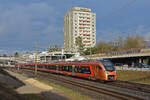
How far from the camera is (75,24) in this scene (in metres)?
142

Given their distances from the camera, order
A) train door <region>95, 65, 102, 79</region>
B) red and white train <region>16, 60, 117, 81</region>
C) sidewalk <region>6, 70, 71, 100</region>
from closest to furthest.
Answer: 1. sidewalk <region>6, 70, 71, 100</region>
2. red and white train <region>16, 60, 117, 81</region>
3. train door <region>95, 65, 102, 79</region>

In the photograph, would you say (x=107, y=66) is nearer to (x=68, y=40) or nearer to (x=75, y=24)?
(x=75, y=24)

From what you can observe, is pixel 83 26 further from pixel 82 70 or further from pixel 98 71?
pixel 98 71

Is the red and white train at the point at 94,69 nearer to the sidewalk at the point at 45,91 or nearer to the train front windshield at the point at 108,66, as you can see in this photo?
the train front windshield at the point at 108,66

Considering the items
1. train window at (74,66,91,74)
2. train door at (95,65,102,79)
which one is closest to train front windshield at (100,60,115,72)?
train door at (95,65,102,79)

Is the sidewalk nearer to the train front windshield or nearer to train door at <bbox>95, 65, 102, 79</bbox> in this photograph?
train door at <bbox>95, 65, 102, 79</bbox>

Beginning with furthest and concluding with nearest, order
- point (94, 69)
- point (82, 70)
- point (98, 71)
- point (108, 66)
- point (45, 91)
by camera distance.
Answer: point (82, 70) < point (94, 69) < point (98, 71) < point (108, 66) < point (45, 91)

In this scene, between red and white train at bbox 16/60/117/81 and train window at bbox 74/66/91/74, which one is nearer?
red and white train at bbox 16/60/117/81

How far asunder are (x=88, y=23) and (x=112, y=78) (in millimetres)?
124020

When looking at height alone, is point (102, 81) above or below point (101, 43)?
below

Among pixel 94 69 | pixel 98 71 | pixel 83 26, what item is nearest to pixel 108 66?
pixel 98 71

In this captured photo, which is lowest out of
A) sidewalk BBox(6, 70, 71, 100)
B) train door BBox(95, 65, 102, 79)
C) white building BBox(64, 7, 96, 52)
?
sidewalk BBox(6, 70, 71, 100)

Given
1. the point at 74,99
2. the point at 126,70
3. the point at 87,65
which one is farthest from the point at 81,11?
the point at 74,99

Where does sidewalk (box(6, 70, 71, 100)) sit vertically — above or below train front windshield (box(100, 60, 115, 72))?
below
